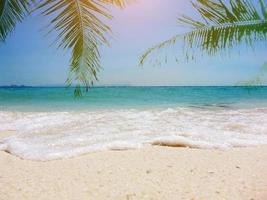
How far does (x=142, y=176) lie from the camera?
12.9 ft

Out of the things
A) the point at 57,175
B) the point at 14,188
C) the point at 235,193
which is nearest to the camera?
the point at 235,193

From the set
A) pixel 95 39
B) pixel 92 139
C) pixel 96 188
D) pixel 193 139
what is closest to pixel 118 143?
pixel 92 139

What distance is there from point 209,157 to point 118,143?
151 centimetres

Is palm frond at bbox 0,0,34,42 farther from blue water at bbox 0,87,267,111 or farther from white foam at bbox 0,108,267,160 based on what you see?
blue water at bbox 0,87,267,111

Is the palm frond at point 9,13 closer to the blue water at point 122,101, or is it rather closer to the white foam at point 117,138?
the white foam at point 117,138

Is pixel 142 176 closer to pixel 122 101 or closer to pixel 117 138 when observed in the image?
pixel 117 138

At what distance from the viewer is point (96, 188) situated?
3.61 metres

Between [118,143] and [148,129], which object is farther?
[148,129]

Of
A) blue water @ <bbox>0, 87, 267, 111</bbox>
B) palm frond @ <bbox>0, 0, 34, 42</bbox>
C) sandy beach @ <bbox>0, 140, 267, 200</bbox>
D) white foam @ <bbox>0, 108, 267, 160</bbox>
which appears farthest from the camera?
blue water @ <bbox>0, 87, 267, 111</bbox>

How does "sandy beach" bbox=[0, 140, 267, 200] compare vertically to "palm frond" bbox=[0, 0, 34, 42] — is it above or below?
below

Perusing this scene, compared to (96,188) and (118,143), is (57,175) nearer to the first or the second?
(96,188)

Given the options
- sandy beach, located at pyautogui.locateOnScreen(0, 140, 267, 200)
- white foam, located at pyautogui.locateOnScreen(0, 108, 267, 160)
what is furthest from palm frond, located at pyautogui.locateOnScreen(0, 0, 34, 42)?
white foam, located at pyautogui.locateOnScreen(0, 108, 267, 160)

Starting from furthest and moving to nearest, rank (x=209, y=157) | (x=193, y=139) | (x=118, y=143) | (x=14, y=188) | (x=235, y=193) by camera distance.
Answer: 1. (x=193, y=139)
2. (x=118, y=143)
3. (x=209, y=157)
4. (x=14, y=188)
5. (x=235, y=193)

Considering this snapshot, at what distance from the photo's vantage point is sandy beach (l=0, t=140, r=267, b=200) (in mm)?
3459
